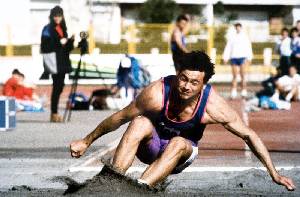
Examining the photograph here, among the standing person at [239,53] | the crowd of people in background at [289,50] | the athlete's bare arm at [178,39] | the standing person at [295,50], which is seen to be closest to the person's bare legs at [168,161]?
the athlete's bare arm at [178,39]

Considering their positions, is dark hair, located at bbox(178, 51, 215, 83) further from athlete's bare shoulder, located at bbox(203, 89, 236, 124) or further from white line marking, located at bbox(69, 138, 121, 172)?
white line marking, located at bbox(69, 138, 121, 172)

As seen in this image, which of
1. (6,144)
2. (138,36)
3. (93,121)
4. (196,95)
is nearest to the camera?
(196,95)

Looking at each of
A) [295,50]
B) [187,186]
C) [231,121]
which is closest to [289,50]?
[295,50]

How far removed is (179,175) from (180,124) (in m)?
2.25

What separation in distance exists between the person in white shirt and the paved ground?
17.1ft

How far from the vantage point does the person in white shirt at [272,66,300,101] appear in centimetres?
2239

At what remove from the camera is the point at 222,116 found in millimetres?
7707

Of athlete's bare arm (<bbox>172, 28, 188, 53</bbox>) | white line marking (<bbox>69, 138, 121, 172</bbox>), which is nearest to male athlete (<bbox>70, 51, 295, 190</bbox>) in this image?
white line marking (<bbox>69, 138, 121, 172</bbox>)

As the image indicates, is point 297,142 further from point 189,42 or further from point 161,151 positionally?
point 189,42

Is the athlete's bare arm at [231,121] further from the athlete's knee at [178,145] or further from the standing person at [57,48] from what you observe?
the standing person at [57,48]

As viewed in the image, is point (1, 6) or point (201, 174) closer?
point (201, 174)

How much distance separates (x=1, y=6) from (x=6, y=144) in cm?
4495

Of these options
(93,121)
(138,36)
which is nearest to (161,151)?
(93,121)

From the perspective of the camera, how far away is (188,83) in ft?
24.6
